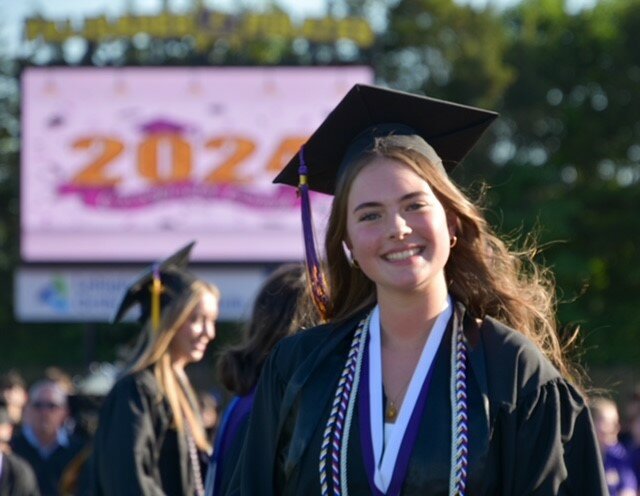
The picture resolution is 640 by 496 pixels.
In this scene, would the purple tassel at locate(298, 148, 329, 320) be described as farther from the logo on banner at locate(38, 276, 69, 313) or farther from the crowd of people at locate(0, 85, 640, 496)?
the logo on banner at locate(38, 276, 69, 313)

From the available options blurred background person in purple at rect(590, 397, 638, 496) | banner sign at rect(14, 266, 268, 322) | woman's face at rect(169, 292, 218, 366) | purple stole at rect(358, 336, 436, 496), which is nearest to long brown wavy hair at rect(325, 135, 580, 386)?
purple stole at rect(358, 336, 436, 496)

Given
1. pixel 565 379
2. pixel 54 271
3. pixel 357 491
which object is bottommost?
pixel 357 491

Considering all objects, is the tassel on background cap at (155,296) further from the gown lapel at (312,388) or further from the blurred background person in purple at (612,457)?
the blurred background person in purple at (612,457)

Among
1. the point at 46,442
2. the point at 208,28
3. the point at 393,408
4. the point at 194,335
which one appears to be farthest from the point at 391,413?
the point at 208,28

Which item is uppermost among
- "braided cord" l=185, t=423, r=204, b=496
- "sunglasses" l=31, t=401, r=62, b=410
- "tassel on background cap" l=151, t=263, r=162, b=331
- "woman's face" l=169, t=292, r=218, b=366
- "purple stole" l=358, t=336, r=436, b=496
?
"sunglasses" l=31, t=401, r=62, b=410

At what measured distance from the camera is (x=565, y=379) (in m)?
3.40

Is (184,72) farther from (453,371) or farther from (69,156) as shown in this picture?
(453,371)

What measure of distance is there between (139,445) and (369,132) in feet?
7.23

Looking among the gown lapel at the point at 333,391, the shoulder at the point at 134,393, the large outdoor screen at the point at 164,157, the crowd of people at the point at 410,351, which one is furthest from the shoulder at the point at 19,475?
the large outdoor screen at the point at 164,157

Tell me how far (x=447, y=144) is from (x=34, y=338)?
27865 mm

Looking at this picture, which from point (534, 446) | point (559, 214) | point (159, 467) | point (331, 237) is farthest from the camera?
point (559, 214)

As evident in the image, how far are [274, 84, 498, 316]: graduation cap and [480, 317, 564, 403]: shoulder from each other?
518 mm

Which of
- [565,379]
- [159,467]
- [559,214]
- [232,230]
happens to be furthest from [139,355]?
[559,214]

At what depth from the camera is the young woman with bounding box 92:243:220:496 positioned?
5484 millimetres
